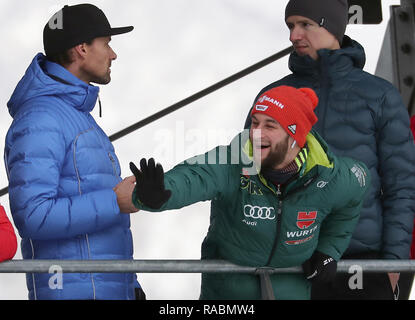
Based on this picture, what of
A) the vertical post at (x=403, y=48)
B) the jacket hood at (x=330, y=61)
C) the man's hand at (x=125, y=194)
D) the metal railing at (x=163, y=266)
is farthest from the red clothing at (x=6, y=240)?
the vertical post at (x=403, y=48)

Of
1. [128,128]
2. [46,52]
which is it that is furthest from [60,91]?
[128,128]

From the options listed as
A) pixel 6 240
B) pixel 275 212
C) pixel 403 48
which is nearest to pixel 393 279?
pixel 275 212

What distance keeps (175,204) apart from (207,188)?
11 centimetres

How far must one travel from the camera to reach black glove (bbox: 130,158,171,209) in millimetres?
1771

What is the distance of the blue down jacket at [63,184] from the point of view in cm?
198

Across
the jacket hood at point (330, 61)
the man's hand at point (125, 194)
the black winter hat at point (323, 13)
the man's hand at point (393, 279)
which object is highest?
the black winter hat at point (323, 13)

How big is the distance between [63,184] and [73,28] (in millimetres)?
450

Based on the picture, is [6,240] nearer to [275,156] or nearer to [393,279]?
[275,156]

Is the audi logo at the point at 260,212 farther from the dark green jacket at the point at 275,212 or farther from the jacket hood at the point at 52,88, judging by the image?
the jacket hood at the point at 52,88

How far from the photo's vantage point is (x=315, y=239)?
2.12 m

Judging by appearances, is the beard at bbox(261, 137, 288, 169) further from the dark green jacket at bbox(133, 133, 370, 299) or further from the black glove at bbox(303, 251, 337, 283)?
the black glove at bbox(303, 251, 337, 283)

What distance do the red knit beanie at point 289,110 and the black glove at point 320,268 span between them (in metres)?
0.28

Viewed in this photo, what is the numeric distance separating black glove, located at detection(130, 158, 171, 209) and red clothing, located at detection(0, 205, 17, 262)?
14.4 inches

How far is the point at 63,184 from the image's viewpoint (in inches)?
80.9
